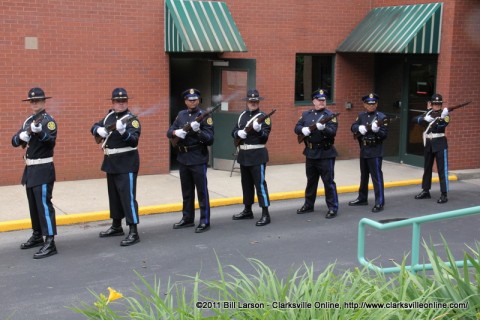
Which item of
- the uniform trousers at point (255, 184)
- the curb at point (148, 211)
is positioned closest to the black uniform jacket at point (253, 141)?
the uniform trousers at point (255, 184)

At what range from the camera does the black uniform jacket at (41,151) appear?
8108mm

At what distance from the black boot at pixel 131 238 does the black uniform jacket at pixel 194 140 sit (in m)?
1.21

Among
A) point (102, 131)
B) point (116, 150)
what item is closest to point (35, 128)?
point (102, 131)

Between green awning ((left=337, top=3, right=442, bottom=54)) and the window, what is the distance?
1.66 ft

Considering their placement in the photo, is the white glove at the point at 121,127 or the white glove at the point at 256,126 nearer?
the white glove at the point at 121,127

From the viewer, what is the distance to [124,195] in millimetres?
8773

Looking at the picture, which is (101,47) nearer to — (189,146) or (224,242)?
(189,146)

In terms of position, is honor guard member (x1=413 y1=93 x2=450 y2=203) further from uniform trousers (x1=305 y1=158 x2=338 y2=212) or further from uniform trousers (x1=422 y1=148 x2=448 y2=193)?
uniform trousers (x1=305 y1=158 x2=338 y2=212)

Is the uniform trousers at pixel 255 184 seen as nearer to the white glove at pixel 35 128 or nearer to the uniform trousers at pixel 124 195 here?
the uniform trousers at pixel 124 195

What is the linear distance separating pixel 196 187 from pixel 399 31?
674cm

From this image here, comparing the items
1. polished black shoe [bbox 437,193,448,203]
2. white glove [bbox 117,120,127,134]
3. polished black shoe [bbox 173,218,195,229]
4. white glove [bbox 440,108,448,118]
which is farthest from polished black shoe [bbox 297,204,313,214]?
white glove [bbox 117,120,127,134]

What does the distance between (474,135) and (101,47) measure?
7.96 meters

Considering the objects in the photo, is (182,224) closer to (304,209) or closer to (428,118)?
(304,209)

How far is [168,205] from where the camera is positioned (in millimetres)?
10789
